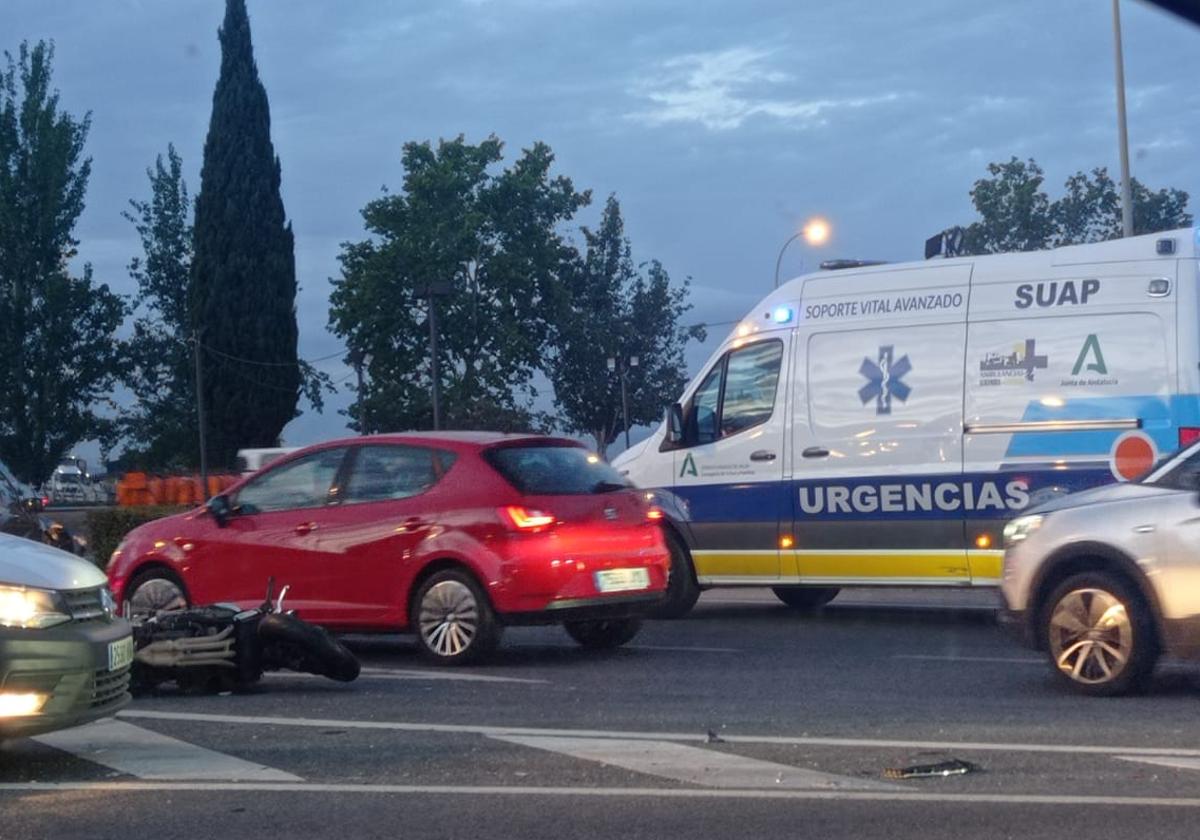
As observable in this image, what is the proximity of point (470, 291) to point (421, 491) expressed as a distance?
51.3 m

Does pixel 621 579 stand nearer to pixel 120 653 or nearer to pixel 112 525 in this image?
pixel 120 653

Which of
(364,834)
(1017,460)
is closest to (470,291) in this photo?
(1017,460)

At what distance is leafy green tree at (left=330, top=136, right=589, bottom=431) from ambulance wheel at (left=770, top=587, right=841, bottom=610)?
1766 inches

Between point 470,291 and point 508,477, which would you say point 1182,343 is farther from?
point 470,291

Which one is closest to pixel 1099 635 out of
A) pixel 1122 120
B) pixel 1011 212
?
pixel 1122 120

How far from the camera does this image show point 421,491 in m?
11.5

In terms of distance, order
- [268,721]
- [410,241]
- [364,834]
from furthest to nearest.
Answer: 1. [410,241]
2. [268,721]
3. [364,834]

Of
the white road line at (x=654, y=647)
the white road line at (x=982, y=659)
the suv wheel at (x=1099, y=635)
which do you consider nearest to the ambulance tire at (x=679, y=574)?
the white road line at (x=654, y=647)

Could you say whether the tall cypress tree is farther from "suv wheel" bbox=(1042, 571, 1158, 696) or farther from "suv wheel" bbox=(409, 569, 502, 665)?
"suv wheel" bbox=(1042, 571, 1158, 696)

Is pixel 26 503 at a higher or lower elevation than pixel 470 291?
lower

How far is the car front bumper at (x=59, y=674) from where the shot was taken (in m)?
7.13

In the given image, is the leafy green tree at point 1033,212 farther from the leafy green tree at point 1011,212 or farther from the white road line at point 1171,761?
the white road line at point 1171,761

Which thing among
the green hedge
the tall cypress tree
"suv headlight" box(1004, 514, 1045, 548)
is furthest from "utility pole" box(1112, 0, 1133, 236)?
the tall cypress tree

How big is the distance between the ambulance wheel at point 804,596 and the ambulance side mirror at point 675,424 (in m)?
1.63
